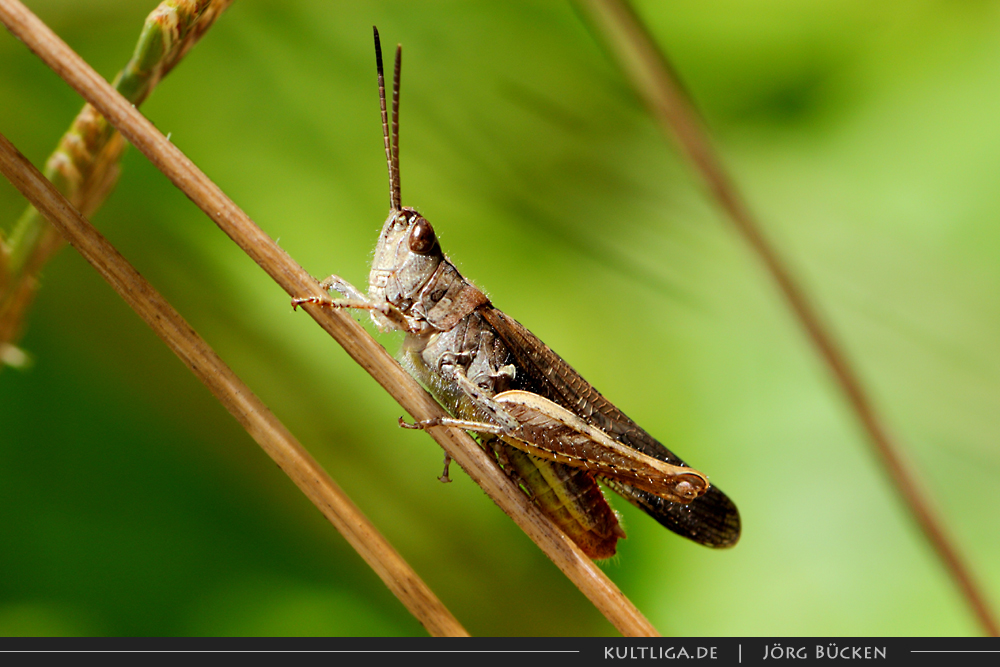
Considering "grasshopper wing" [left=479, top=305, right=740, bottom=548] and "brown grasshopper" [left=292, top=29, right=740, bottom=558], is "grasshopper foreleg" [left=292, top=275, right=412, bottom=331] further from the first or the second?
"grasshopper wing" [left=479, top=305, right=740, bottom=548]

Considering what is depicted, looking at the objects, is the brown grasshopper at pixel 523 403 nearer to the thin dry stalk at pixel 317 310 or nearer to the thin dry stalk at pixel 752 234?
the thin dry stalk at pixel 317 310

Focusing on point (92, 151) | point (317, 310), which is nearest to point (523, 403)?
point (317, 310)

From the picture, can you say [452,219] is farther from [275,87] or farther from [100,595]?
[100,595]

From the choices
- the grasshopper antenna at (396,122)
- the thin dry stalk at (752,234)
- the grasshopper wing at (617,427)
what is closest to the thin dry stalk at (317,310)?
the grasshopper wing at (617,427)

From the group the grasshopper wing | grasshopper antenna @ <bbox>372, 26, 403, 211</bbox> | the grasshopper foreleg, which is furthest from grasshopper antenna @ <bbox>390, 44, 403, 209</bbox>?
the grasshopper wing

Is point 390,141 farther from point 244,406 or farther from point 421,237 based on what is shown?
point 244,406
